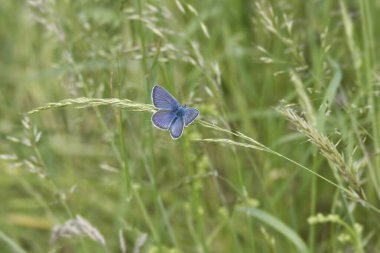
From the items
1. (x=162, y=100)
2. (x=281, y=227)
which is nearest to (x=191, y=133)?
(x=281, y=227)

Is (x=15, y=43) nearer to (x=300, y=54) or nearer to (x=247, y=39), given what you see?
(x=247, y=39)

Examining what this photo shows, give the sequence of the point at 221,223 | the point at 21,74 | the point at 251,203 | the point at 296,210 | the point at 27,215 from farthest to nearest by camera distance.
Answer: the point at 21,74 < the point at 27,215 < the point at 296,210 < the point at 221,223 < the point at 251,203

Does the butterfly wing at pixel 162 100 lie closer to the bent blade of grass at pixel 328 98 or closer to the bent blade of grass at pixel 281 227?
the bent blade of grass at pixel 328 98

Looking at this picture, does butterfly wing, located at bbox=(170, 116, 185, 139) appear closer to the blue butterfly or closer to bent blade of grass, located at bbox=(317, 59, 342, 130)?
the blue butterfly

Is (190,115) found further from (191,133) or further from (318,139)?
(191,133)

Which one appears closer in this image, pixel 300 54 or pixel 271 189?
pixel 300 54

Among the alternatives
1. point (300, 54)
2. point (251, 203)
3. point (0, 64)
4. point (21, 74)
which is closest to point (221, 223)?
point (251, 203)

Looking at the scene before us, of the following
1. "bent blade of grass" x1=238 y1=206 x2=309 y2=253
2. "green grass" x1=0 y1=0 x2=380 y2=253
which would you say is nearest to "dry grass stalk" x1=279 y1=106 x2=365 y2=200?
"green grass" x1=0 y1=0 x2=380 y2=253
